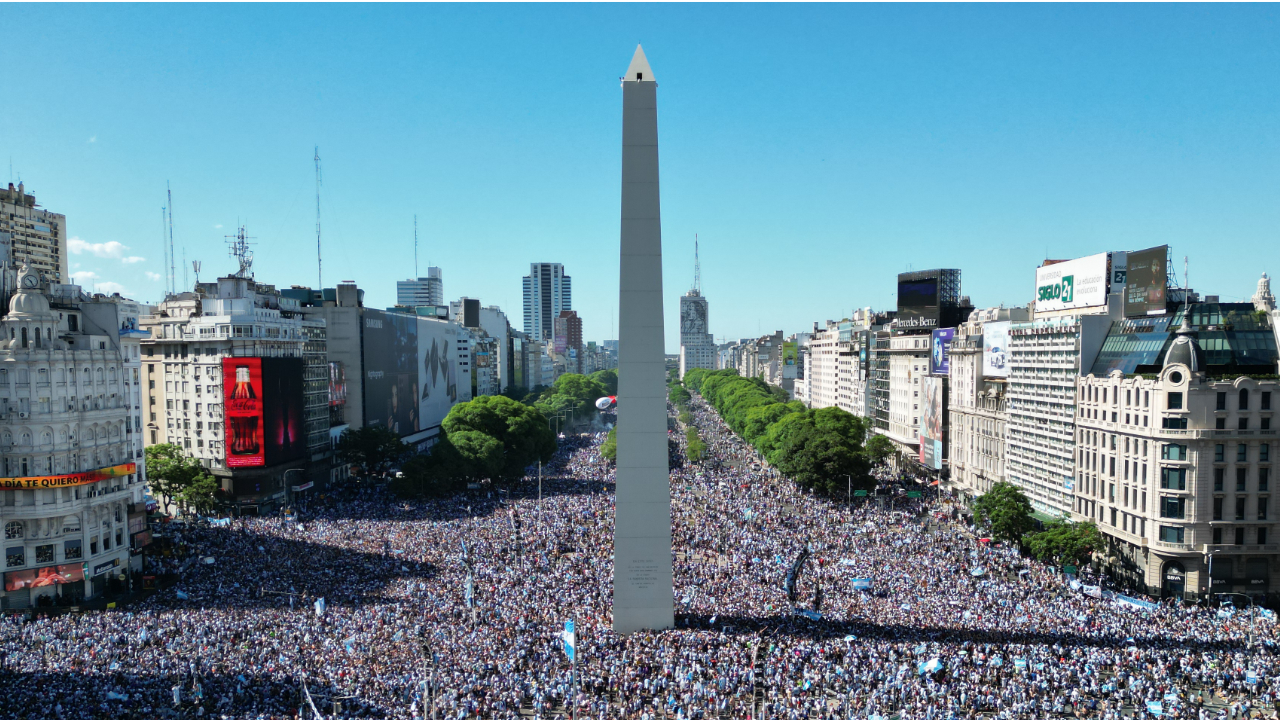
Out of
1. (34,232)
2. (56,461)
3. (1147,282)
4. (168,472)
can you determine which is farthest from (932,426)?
(34,232)

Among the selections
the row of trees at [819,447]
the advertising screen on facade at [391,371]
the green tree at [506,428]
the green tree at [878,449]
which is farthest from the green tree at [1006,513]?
the advertising screen on facade at [391,371]

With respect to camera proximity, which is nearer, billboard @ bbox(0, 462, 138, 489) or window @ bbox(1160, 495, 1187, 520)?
window @ bbox(1160, 495, 1187, 520)

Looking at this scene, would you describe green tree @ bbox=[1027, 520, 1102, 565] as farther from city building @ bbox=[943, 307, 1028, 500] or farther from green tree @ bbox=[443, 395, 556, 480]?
green tree @ bbox=[443, 395, 556, 480]

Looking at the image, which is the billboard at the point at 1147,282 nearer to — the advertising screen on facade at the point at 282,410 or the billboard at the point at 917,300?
the billboard at the point at 917,300

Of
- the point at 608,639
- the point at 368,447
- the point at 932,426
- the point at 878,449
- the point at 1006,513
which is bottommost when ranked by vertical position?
the point at 608,639

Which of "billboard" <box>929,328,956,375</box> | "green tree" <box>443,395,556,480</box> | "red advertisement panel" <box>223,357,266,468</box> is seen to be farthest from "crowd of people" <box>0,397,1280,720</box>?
"billboard" <box>929,328,956,375</box>

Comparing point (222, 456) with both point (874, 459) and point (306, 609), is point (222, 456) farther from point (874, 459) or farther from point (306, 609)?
point (874, 459)

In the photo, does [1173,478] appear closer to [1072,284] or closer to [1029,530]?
[1029,530]

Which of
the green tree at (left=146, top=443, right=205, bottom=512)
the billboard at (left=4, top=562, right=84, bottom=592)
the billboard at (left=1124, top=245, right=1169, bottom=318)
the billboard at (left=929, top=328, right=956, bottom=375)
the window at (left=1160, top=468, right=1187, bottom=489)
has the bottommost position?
the billboard at (left=4, top=562, right=84, bottom=592)
